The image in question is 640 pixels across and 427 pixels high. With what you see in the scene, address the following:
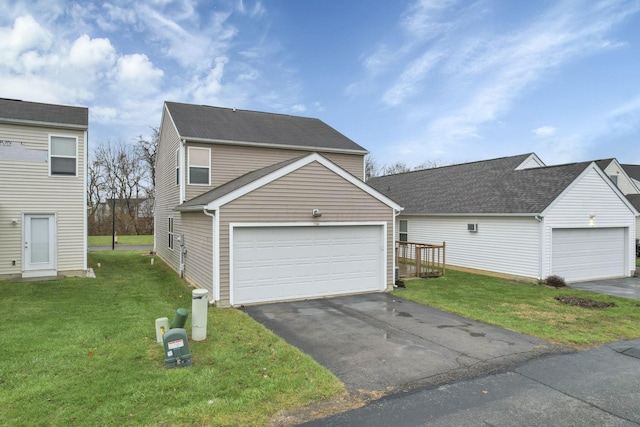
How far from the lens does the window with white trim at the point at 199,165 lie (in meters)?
13.3

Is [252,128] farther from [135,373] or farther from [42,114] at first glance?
[135,373]

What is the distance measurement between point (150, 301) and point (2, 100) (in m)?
10.00

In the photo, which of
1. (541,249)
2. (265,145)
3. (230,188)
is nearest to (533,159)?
(541,249)

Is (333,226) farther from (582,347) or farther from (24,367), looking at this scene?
(24,367)

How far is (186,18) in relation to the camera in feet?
46.4

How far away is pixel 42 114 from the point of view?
12203 millimetres

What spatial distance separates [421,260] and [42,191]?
15.6 meters

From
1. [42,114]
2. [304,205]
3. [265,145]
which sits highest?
[42,114]

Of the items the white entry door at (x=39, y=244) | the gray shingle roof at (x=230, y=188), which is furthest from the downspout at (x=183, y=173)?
the white entry door at (x=39, y=244)

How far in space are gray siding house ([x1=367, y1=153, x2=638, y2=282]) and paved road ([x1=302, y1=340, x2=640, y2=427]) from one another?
8.38m

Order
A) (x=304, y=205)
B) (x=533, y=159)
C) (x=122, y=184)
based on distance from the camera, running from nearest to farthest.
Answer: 1. (x=304, y=205)
2. (x=533, y=159)
3. (x=122, y=184)

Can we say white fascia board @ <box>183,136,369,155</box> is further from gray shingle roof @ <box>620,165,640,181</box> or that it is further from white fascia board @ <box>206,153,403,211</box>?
gray shingle roof @ <box>620,165,640,181</box>

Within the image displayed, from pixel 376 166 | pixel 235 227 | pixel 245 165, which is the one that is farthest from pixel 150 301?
pixel 376 166

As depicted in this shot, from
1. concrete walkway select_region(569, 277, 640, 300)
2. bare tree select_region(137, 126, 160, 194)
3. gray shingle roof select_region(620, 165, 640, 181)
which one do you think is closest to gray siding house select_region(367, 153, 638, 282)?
concrete walkway select_region(569, 277, 640, 300)
